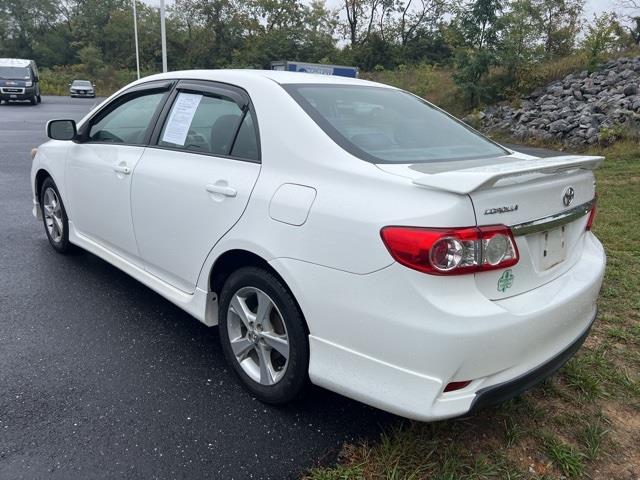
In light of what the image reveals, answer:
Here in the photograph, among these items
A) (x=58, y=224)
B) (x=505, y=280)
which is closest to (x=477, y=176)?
(x=505, y=280)

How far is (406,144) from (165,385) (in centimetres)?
177

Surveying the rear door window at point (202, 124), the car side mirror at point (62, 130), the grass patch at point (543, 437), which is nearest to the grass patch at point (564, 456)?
the grass patch at point (543, 437)

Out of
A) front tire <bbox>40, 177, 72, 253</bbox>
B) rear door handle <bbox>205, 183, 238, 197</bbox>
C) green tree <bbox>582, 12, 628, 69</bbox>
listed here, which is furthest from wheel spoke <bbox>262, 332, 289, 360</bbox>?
green tree <bbox>582, 12, 628, 69</bbox>

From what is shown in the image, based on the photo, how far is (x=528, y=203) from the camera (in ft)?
6.86

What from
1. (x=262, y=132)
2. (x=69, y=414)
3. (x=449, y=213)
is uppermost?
(x=262, y=132)

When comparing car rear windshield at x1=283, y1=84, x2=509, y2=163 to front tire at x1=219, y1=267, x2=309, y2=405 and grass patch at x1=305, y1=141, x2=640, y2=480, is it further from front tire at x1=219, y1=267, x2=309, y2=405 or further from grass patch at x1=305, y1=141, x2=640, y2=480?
grass patch at x1=305, y1=141, x2=640, y2=480

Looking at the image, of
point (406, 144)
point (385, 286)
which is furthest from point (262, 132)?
point (385, 286)

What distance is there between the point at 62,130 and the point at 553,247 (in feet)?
11.5

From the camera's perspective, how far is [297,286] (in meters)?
2.27

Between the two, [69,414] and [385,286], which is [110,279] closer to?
[69,414]

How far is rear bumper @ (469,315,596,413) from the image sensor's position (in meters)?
2.00

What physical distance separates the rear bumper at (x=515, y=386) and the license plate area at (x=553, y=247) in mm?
396

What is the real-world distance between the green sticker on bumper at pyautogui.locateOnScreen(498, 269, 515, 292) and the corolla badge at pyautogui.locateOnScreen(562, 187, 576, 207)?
0.49m

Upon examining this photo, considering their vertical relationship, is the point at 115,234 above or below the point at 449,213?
below
